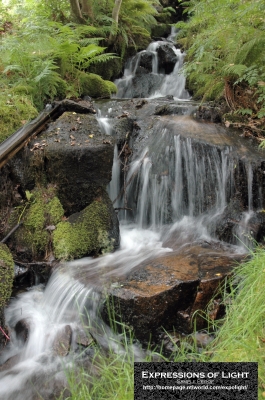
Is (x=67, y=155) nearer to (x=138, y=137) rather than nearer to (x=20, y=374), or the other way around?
(x=138, y=137)

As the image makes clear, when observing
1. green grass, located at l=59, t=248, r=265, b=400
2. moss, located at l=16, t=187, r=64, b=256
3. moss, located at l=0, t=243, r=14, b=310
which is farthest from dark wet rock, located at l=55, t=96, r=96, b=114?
green grass, located at l=59, t=248, r=265, b=400

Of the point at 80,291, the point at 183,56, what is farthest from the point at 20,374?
the point at 183,56

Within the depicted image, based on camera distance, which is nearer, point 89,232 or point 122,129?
A: point 89,232

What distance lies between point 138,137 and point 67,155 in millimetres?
1862

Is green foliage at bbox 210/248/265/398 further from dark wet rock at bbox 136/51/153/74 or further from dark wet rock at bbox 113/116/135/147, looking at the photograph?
dark wet rock at bbox 136/51/153/74

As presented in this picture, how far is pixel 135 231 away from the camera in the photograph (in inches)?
196

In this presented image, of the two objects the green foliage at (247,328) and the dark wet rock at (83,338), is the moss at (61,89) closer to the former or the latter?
the dark wet rock at (83,338)

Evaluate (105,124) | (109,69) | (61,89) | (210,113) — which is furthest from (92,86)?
(210,113)

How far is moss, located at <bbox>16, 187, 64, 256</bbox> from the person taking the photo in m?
4.11

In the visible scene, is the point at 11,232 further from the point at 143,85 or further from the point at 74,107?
the point at 143,85

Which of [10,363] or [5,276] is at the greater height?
[5,276]

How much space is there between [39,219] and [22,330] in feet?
4.79

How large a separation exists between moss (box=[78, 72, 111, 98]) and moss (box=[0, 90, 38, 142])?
2.02m

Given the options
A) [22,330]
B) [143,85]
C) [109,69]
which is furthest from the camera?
[143,85]
